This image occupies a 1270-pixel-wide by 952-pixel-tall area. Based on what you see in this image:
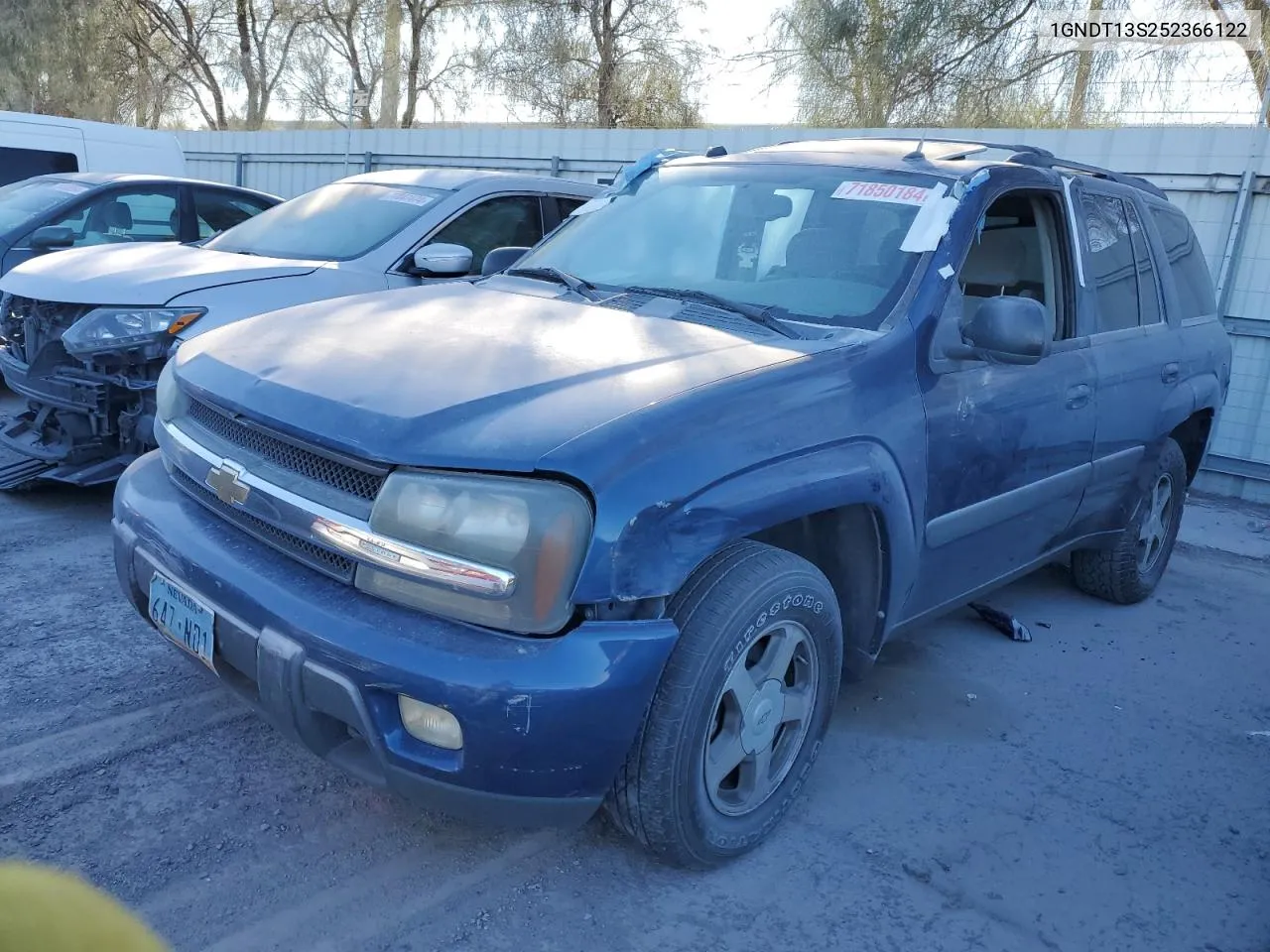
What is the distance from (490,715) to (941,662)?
2583 mm

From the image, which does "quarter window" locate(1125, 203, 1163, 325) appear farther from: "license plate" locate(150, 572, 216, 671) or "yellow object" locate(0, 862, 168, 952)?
"yellow object" locate(0, 862, 168, 952)

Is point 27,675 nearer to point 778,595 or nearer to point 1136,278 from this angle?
point 778,595

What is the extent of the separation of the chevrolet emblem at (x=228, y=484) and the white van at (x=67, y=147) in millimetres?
7840

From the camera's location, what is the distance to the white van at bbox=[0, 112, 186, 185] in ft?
29.8

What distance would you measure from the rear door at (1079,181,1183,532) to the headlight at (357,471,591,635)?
2.64 meters

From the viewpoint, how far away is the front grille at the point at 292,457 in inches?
93.7

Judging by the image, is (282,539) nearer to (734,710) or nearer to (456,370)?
(456,370)

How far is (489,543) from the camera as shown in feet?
7.18

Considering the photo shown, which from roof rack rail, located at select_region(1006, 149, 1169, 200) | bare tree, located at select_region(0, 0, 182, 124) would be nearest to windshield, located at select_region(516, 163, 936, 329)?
roof rack rail, located at select_region(1006, 149, 1169, 200)

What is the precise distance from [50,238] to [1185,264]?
6683mm

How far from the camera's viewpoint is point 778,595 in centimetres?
261

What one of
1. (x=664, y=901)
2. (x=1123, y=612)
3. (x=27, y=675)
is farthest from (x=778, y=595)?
(x=1123, y=612)

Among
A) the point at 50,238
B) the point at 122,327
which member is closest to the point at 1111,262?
the point at 122,327

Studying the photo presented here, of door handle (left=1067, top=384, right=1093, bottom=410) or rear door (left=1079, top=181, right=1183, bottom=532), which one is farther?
rear door (left=1079, top=181, right=1183, bottom=532)
